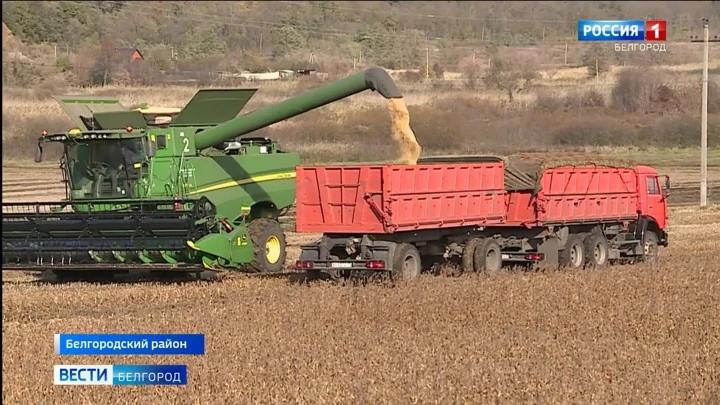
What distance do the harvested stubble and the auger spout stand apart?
2.20 meters

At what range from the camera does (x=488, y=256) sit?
58.0 feet

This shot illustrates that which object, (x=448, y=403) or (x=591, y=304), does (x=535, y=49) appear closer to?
(x=591, y=304)

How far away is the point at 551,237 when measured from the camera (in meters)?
18.7

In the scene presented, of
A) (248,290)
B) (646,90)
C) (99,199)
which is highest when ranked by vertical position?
(646,90)

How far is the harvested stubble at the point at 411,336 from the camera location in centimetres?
820

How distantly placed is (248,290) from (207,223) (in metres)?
1.07

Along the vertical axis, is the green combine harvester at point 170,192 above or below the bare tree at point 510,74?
below

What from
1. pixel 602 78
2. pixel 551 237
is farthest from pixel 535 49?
pixel 551 237

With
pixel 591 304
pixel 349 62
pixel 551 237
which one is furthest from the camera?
pixel 349 62

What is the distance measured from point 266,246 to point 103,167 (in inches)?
105
